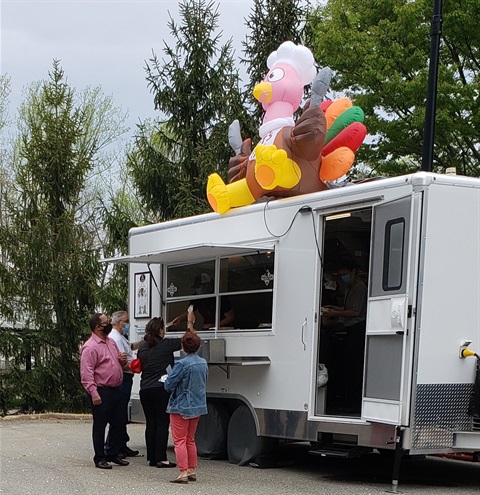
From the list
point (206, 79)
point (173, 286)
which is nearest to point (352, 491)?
point (173, 286)

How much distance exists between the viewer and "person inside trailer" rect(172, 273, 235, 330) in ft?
40.3

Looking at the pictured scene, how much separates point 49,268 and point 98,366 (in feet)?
33.2

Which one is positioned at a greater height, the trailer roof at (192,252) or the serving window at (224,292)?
the trailer roof at (192,252)

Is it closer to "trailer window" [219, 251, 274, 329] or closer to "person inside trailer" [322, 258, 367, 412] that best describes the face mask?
"trailer window" [219, 251, 274, 329]

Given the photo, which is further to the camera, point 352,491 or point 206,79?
point 206,79

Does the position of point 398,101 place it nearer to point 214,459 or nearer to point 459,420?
point 214,459

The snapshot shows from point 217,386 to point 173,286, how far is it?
1710mm

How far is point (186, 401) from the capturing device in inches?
416

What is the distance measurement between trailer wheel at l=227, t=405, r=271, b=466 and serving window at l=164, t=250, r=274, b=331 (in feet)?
3.46

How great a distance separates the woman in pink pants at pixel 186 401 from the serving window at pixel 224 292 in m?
1.27

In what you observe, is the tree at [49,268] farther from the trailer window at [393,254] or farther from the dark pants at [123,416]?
the trailer window at [393,254]

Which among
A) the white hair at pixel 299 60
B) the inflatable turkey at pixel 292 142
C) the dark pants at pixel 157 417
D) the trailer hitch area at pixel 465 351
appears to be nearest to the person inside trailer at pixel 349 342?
the trailer hitch area at pixel 465 351

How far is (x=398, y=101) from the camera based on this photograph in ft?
68.6

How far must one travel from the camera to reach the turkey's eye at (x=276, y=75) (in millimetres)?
13086
